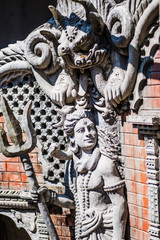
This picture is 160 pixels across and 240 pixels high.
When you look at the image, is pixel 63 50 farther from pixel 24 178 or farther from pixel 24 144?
pixel 24 178

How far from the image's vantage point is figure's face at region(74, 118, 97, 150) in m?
4.84

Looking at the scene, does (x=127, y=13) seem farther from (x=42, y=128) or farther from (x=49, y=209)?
(x=49, y=209)

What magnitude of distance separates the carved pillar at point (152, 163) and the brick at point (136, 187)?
104 millimetres

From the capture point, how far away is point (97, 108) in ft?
15.9

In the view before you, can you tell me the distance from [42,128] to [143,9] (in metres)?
1.59

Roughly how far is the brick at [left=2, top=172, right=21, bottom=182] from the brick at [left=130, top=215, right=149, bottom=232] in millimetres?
1328

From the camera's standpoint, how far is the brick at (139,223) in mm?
4746

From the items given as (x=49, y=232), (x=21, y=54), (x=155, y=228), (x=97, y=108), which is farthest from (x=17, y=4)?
(x=155, y=228)

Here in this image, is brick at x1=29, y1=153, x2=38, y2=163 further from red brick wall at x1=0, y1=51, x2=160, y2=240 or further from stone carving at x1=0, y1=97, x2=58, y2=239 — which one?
Answer: red brick wall at x1=0, y1=51, x2=160, y2=240

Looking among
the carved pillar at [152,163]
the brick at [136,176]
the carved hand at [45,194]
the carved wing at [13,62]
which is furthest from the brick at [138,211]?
the carved wing at [13,62]

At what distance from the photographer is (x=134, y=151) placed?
469 centimetres

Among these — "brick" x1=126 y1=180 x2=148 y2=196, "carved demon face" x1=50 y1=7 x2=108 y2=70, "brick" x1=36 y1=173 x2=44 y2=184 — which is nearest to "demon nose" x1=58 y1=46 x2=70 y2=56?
"carved demon face" x1=50 y1=7 x2=108 y2=70

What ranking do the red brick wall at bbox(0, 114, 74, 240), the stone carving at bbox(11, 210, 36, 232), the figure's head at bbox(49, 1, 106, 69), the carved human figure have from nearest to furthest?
the figure's head at bbox(49, 1, 106, 69) → the carved human figure → the red brick wall at bbox(0, 114, 74, 240) → the stone carving at bbox(11, 210, 36, 232)

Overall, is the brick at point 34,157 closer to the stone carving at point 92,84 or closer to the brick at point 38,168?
the brick at point 38,168
